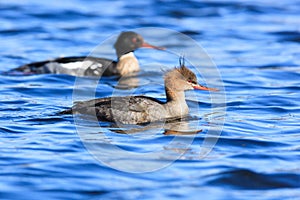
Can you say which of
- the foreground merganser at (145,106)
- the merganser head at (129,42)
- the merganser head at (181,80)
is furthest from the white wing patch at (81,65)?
the merganser head at (181,80)

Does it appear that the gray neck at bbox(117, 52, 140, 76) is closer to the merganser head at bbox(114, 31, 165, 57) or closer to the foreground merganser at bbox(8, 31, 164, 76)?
the foreground merganser at bbox(8, 31, 164, 76)

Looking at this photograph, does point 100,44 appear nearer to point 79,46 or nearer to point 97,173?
point 79,46

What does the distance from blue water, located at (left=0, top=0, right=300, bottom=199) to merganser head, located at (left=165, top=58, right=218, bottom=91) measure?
1.90 ft

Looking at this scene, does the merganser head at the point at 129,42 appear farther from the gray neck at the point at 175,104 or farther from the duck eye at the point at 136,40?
the gray neck at the point at 175,104

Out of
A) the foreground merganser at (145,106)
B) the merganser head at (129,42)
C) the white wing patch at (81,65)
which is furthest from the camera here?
the merganser head at (129,42)

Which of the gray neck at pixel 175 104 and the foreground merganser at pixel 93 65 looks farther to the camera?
the foreground merganser at pixel 93 65

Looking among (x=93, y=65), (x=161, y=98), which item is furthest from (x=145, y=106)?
(x=93, y=65)

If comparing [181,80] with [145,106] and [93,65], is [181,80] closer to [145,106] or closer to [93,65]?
[145,106]

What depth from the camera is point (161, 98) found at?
42.7 ft

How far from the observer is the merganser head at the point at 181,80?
35.3ft

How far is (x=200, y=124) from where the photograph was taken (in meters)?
10.8

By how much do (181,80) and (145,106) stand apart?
28.9 inches

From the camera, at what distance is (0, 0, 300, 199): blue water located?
8.22 meters

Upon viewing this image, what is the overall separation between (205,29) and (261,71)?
4.37m
